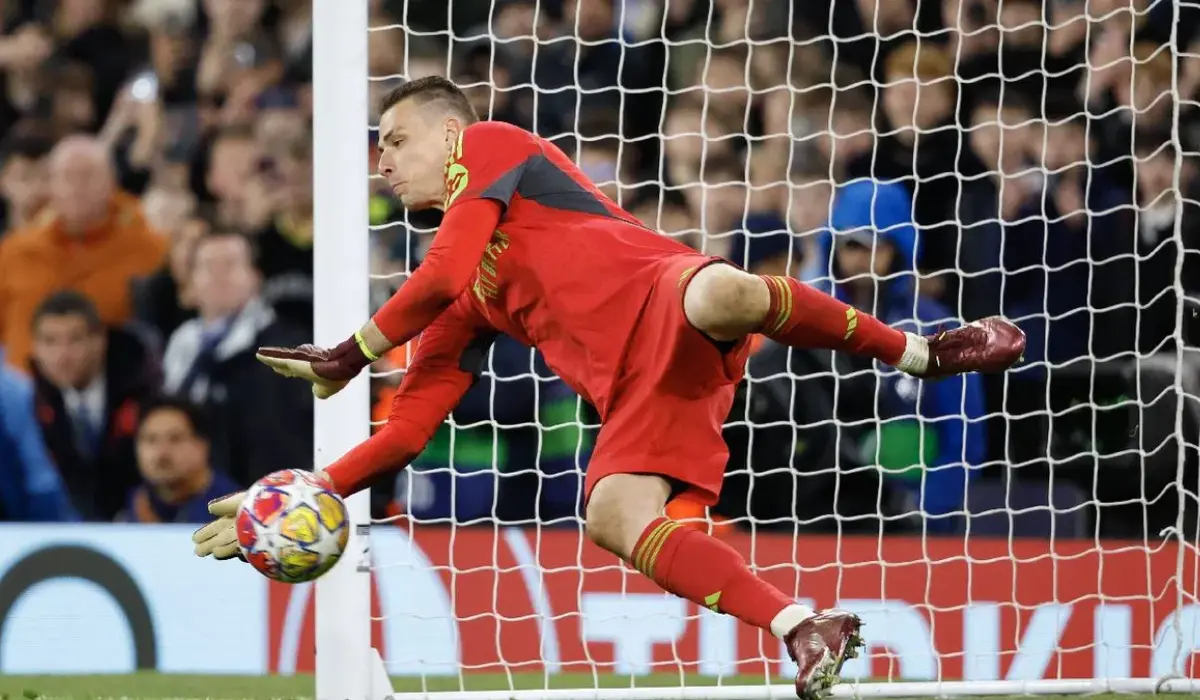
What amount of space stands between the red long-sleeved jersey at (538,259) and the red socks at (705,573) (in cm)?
41

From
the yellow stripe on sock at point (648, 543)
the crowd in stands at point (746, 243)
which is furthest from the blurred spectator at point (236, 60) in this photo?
the yellow stripe on sock at point (648, 543)

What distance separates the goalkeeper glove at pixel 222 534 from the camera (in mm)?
4086

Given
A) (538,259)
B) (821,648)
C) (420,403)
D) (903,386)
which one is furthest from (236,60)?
(821,648)

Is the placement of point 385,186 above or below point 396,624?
above

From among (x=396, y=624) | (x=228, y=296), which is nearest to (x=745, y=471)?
(x=396, y=624)

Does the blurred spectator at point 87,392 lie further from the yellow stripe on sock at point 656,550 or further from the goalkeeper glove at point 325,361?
the yellow stripe on sock at point 656,550

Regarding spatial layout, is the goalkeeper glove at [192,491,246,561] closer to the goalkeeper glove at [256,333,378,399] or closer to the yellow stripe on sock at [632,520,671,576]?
the goalkeeper glove at [256,333,378,399]

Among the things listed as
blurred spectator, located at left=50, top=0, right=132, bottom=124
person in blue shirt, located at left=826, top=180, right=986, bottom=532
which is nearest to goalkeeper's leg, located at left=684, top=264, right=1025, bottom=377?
person in blue shirt, located at left=826, top=180, right=986, bottom=532

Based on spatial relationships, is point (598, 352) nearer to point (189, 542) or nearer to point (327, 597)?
point (327, 597)

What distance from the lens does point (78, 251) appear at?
6758 mm

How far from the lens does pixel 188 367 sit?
6527 millimetres

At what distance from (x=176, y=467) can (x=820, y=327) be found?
3.31 m

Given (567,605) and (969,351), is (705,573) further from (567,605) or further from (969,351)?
(567,605)

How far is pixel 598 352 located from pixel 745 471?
60.7 inches
